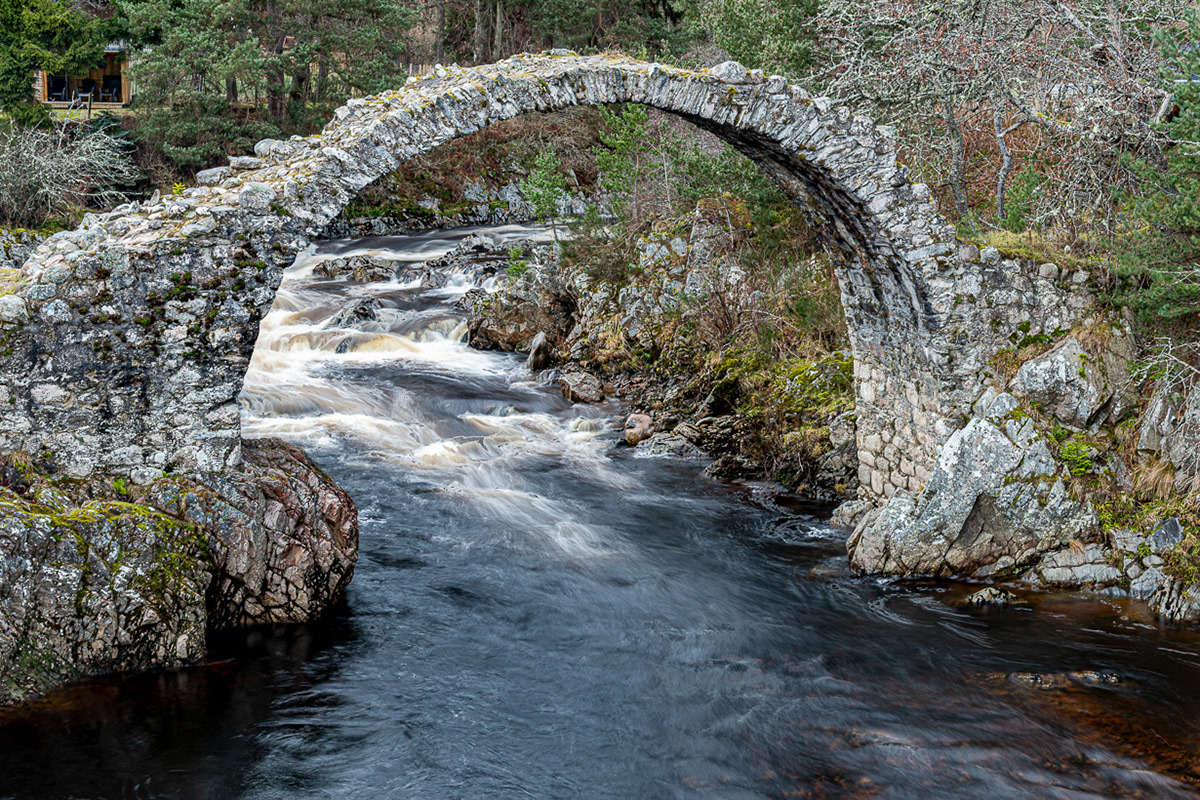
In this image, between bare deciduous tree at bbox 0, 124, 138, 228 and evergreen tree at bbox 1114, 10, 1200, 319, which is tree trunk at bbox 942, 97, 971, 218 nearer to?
evergreen tree at bbox 1114, 10, 1200, 319

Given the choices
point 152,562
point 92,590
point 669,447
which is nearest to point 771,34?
point 669,447

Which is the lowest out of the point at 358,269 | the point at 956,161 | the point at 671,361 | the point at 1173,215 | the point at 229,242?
the point at 671,361

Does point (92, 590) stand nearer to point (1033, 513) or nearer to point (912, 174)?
point (1033, 513)

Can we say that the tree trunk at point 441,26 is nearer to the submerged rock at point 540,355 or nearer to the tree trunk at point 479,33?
the tree trunk at point 479,33

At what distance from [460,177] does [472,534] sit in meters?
21.4

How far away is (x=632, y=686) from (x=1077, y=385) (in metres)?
4.94

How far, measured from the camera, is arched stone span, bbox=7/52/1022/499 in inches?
249

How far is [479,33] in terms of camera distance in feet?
105

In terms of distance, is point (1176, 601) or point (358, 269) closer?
point (1176, 601)

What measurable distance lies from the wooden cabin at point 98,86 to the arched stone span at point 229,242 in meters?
29.0

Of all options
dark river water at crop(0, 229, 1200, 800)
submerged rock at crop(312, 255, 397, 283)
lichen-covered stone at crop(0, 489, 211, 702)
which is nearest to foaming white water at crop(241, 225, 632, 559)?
dark river water at crop(0, 229, 1200, 800)

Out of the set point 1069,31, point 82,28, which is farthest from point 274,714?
point 82,28

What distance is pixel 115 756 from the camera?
5645mm

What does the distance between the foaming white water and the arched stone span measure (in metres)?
3.75
